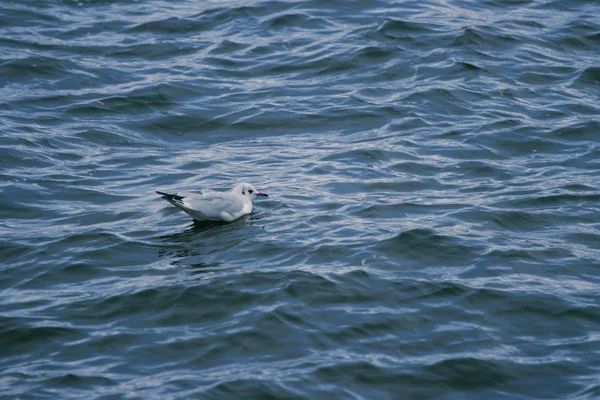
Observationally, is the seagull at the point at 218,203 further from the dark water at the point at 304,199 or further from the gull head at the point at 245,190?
the dark water at the point at 304,199

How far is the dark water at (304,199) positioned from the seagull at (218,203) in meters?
0.19

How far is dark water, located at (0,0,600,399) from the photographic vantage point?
798 centimetres

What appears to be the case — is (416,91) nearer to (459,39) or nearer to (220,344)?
(459,39)

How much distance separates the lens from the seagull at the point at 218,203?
422 inches

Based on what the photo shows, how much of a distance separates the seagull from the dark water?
A: 186 millimetres

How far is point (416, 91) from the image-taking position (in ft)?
49.6

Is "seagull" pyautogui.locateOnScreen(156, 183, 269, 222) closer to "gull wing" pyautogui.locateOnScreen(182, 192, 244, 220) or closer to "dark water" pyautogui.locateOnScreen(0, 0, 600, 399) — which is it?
"gull wing" pyautogui.locateOnScreen(182, 192, 244, 220)

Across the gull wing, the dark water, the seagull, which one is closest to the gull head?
the seagull

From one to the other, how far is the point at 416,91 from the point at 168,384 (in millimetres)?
8777

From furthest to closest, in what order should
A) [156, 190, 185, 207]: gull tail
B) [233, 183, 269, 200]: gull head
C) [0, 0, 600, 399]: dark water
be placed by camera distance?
1. [233, 183, 269, 200]: gull head
2. [156, 190, 185, 207]: gull tail
3. [0, 0, 600, 399]: dark water

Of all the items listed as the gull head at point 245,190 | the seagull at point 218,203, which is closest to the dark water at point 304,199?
the seagull at point 218,203

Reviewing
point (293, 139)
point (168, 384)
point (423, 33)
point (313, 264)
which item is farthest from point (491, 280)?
point (423, 33)

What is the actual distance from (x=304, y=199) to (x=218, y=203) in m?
1.26

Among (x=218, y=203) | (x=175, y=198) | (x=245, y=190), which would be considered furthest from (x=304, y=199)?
(x=175, y=198)
